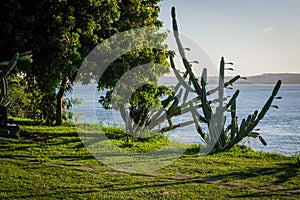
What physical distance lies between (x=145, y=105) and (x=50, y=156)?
4.39 metres

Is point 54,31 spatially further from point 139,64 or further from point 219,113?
point 219,113

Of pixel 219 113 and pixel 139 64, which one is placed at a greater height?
pixel 139 64

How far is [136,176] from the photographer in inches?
316

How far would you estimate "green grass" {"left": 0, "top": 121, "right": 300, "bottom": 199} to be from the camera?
6848mm

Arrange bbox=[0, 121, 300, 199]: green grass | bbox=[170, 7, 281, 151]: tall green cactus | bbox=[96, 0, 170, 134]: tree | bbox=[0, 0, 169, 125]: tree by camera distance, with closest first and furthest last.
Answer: bbox=[0, 121, 300, 199]: green grass
bbox=[0, 0, 169, 125]: tree
bbox=[170, 7, 281, 151]: tall green cactus
bbox=[96, 0, 170, 134]: tree

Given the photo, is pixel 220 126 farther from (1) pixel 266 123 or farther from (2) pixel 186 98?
(1) pixel 266 123

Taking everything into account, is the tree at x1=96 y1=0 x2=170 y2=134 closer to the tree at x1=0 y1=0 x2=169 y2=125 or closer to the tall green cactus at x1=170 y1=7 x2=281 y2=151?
the tree at x1=0 y1=0 x2=169 y2=125

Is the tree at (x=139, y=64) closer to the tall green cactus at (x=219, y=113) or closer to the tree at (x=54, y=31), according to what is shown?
the tree at (x=54, y=31)

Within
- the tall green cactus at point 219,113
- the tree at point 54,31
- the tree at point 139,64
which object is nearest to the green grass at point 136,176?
the tall green cactus at point 219,113

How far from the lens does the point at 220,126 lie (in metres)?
11.5

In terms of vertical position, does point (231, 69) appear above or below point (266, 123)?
above

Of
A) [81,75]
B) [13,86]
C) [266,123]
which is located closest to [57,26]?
[81,75]

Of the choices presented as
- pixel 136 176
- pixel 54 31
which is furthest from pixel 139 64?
pixel 136 176

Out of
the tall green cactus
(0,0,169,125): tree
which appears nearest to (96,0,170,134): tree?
(0,0,169,125): tree
